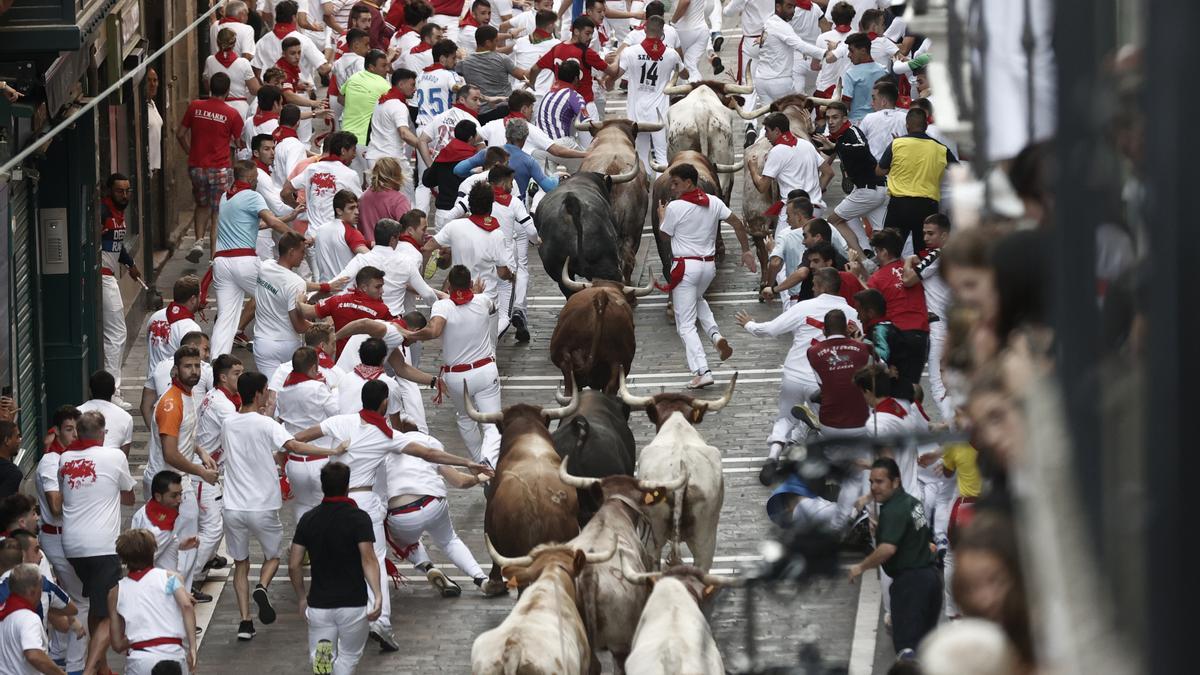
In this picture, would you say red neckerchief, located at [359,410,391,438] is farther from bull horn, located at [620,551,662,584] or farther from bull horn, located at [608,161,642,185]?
bull horn, located at [608,161,642,185]

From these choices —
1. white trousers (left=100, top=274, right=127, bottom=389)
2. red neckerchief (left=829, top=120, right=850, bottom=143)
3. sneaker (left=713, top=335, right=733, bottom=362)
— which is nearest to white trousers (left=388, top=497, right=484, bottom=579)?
sneaker (left=713, top=335, right=733, bottom=362)

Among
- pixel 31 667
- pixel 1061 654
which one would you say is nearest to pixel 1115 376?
pixel 1061 654

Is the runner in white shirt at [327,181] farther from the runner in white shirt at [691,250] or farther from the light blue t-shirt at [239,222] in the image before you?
the runner in white shirt at [691,250]

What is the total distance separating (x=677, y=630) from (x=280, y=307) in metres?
7.22

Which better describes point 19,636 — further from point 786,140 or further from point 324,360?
point 786,140

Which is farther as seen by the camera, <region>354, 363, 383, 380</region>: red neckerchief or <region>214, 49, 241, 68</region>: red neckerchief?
<region>214, 49, 241, 68</region>: red neckerchief

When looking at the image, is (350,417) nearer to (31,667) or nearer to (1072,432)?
(31,667)

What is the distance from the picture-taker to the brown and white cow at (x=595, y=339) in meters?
16.7

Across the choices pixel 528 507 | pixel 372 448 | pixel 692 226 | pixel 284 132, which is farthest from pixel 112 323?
pixel 528 507

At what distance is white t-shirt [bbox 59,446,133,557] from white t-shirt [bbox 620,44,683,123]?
1175 centimetres

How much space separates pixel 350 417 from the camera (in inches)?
535

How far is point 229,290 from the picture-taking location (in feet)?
58.9

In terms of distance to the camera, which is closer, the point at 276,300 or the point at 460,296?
the point at 460,296

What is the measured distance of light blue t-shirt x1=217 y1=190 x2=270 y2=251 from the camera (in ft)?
58.2
